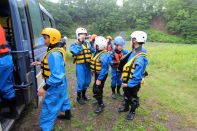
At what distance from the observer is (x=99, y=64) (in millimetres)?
5535

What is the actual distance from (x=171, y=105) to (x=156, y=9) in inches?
1870

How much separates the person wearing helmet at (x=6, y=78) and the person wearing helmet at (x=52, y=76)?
0.43 m

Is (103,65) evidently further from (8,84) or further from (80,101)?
(8,84)

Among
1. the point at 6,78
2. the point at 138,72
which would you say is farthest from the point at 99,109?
the point at 6,78

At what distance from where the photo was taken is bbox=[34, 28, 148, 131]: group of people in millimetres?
4113

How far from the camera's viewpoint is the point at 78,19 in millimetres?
46031

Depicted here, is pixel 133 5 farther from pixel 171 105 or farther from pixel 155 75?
pixel 171 105

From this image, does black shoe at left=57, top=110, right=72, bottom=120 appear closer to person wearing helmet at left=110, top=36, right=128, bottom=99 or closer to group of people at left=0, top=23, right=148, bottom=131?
group of people at left=0, top=23, right=148, bottom=131

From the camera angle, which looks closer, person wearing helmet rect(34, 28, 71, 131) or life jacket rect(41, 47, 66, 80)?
person wearing helmet rect(34, 28, 71, 131)

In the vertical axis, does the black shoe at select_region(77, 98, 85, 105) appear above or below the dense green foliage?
below

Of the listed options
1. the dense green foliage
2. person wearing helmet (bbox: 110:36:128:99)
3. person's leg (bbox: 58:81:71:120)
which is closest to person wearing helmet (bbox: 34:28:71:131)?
person's leg (bbox: 58:81:71:120)

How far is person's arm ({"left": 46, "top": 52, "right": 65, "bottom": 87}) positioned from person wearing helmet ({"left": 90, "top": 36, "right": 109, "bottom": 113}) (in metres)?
1.44

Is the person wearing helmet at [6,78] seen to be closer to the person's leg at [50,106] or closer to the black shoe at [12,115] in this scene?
the black shoe at [12,115]

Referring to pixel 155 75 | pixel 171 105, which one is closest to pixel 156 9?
pixel 155 75
